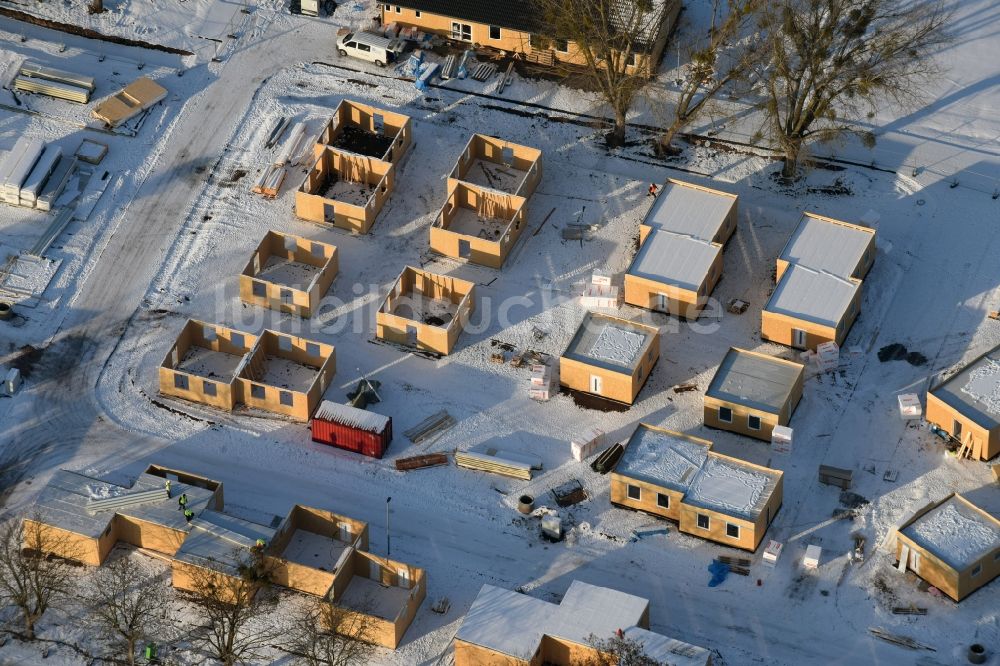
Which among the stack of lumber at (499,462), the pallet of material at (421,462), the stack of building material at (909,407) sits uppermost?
the stack of building material at (909,407)

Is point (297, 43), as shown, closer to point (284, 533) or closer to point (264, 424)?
point (264, 424)

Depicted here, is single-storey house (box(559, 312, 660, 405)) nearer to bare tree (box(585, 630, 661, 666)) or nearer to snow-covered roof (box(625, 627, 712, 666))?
snow-covered roof (box(625, 627, 712, 666))

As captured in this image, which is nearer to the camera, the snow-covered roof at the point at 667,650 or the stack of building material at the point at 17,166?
the snow-covered roof at the point at 667,650

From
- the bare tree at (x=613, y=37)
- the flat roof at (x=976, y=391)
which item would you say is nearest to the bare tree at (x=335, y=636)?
the flat roof at (x=976, y=391)

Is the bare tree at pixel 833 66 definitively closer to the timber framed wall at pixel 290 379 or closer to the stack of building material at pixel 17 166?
the timber framed wall at pixel 290 379

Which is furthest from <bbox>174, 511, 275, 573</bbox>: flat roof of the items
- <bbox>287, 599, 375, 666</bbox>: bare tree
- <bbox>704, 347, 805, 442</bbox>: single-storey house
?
<bbox>704, 347, 805, 442</bbox>: single-storey house

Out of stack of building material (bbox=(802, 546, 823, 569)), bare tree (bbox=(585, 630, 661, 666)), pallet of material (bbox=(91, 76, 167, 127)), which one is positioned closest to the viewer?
bare tree (bbox=(585, 630, 661, 666))
